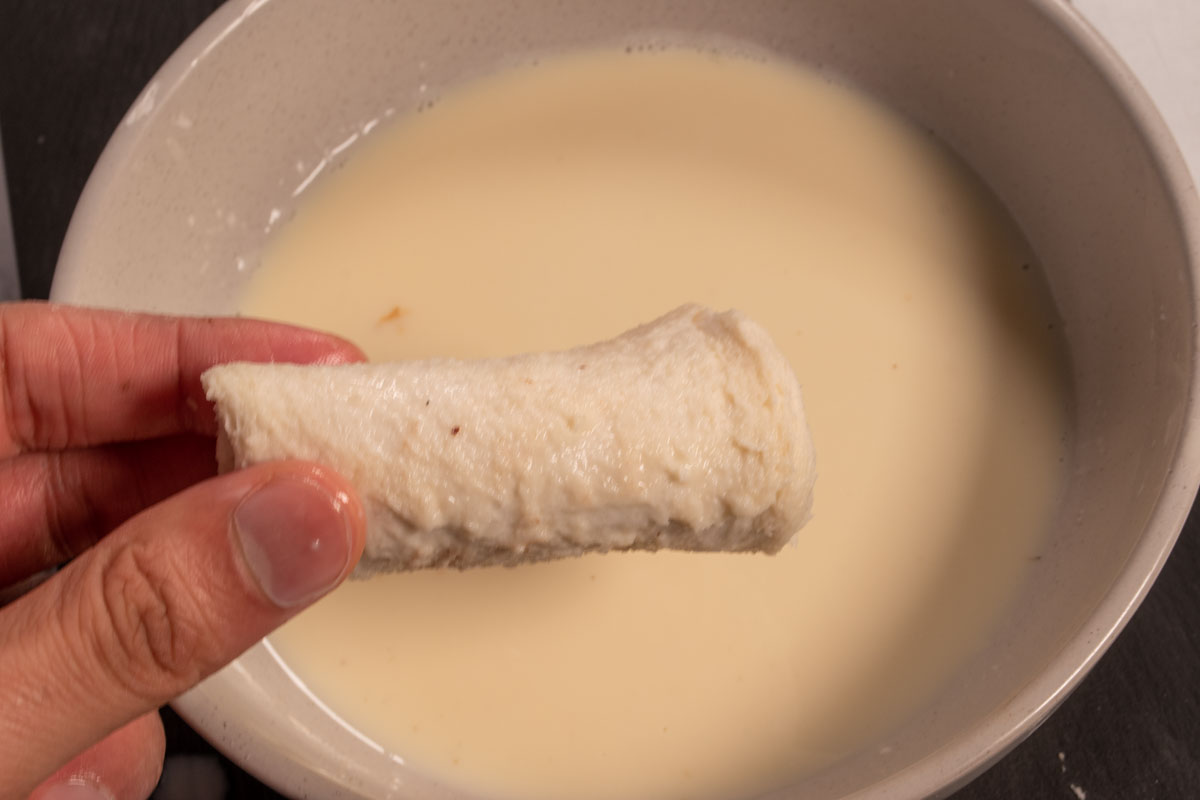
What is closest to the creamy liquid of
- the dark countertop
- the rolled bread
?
the dark countertop

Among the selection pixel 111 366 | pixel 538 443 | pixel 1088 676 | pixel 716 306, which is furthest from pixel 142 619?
pixel 1088 676

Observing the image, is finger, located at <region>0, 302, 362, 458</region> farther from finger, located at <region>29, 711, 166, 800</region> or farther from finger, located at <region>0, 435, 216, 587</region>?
finger, located at <region>29, 711, 166, 800</region>

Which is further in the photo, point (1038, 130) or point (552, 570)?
point (1038, 130)

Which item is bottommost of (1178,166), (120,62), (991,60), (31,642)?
(31,642)

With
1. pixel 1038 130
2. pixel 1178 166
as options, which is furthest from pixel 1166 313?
pixel 1038 130

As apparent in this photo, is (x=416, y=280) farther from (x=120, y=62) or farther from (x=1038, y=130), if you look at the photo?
(x=1038, y=130)

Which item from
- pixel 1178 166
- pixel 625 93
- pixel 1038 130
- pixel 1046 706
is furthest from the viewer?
pixel 625 93

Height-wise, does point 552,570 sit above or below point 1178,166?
below
